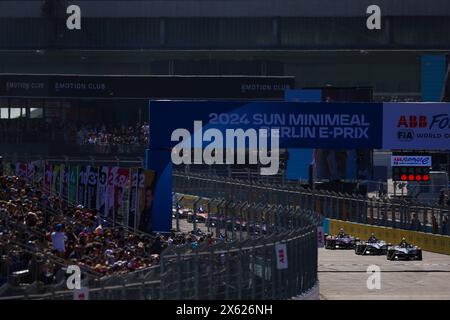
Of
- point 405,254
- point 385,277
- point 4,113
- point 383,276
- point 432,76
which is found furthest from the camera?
point 432,76

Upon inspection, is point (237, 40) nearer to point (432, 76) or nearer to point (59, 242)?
point (432, 76)

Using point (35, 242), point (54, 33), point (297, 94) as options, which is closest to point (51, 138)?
point (297, 94)

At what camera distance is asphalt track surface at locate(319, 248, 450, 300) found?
3145cm

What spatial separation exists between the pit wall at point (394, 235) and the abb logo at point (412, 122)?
4.65 metres

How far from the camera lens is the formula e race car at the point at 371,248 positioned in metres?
44.0

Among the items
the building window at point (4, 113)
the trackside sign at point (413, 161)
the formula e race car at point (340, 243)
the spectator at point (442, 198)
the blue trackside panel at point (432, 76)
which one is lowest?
the formula e race car at point (340, 243)

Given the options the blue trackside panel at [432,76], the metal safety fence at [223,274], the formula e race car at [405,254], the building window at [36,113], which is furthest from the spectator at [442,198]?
the blue trackside panel at [432,76]

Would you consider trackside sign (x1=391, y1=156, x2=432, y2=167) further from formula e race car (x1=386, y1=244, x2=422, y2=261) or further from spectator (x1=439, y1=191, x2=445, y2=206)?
formula e race car (x1=386, y1=244, x2=422, y2=261)

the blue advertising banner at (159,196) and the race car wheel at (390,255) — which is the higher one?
the blue advertising banner at (159,196)

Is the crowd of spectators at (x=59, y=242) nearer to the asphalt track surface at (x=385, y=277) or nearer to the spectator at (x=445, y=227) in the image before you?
the asphalt track surface at (x=385, y=277)

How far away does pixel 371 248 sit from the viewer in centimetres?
4409

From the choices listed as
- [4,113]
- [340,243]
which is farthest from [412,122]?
[4,113]

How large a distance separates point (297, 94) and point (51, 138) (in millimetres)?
12853

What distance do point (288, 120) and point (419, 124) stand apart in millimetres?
4958
